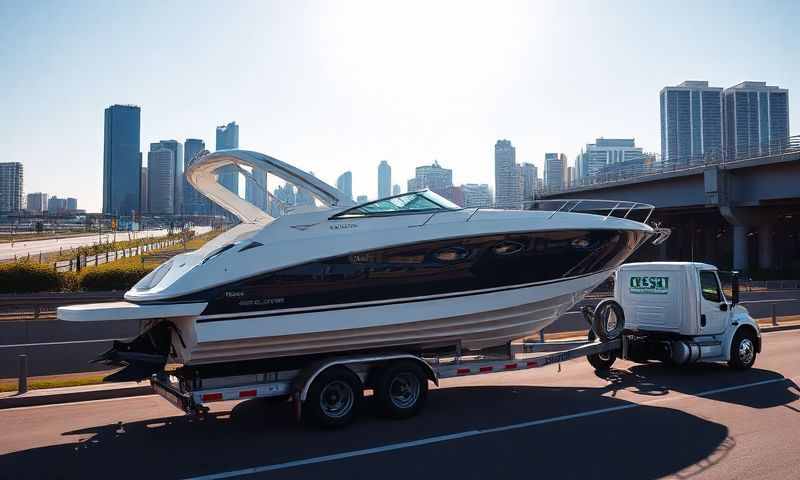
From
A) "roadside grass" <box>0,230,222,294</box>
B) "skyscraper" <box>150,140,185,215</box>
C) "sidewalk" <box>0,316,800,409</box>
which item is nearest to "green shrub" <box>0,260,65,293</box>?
"roadside grass" <box>0,230,222,294</box>

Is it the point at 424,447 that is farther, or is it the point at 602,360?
the point at 602,360

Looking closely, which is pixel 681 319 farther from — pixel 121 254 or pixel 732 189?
pixel 121 254

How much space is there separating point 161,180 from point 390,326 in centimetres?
19815

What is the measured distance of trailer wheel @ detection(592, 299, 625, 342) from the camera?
10.8m

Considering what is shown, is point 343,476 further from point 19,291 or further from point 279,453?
point 19,291

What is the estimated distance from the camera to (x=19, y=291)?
20.6 meters

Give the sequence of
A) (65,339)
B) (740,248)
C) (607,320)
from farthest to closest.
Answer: (740,248)
(65,339)
(607,320)

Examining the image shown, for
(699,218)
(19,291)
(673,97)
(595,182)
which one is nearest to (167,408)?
(19,291)

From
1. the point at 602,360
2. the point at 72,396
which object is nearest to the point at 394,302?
the point at 602,360

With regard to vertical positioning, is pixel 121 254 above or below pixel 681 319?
above

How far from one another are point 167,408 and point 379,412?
3.34 meters

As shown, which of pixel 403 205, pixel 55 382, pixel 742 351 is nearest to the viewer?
pixel 403 205

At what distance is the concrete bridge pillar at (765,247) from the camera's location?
4275cm

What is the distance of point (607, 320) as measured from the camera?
11.0 m
